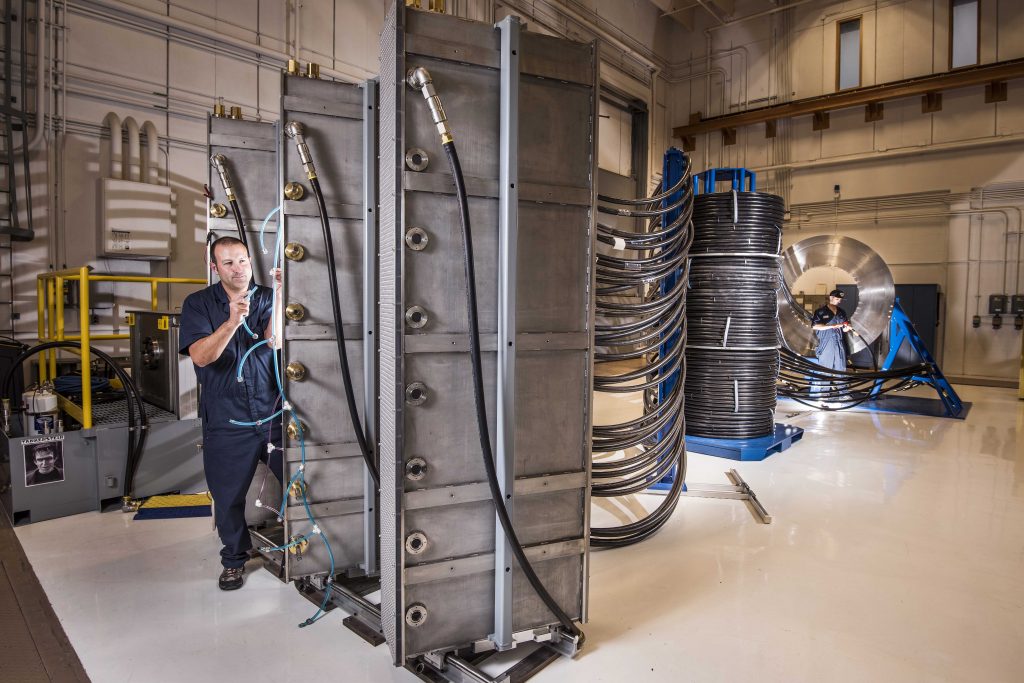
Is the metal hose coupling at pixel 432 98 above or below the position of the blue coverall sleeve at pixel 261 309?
above

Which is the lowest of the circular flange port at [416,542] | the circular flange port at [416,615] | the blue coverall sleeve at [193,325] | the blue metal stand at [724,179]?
the circular flange port at [416,615]

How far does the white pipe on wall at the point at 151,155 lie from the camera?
532 centimetres

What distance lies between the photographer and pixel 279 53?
239 inches

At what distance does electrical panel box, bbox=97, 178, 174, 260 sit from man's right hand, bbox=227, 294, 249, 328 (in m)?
3.36

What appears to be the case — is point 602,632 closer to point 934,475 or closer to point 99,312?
point 934,475

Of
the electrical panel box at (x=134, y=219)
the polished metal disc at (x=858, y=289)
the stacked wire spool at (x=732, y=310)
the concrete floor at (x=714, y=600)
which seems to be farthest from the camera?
the polished metal disc at (x=858, y=289)

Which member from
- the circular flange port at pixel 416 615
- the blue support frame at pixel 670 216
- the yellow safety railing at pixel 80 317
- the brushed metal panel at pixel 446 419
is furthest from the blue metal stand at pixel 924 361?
the yellow safety railing at pixel 80 317

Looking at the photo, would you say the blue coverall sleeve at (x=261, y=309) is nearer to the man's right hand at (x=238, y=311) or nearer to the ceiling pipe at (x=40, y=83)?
the man's right hand at (x=238, y=311)

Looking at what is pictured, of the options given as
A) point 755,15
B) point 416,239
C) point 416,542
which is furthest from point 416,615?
point 755,15

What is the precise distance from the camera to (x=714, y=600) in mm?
2529

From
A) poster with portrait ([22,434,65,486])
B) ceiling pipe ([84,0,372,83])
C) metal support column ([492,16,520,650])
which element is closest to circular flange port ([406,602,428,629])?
metal support column ([492,16,520,650])

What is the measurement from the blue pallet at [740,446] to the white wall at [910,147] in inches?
243

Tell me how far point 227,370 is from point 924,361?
7.57 meters

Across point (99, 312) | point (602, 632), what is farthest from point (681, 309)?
point (99, 312)
